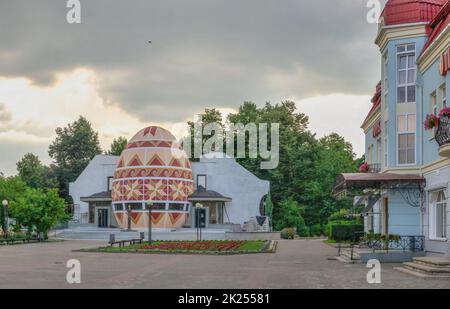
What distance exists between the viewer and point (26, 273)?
68.9 feet

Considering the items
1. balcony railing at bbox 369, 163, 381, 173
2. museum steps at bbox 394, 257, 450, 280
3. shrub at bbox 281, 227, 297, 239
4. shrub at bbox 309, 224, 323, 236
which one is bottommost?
shrub at bbox 309, 224, 323, 236

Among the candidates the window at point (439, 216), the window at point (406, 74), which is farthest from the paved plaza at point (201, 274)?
the window at point (406, 74)

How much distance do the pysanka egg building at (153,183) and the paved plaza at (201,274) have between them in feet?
113

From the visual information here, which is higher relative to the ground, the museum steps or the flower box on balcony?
the flower box on balcony

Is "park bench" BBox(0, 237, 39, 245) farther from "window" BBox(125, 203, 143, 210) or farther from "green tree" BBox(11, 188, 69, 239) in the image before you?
"window" BBox(125, 203, 143, 210)

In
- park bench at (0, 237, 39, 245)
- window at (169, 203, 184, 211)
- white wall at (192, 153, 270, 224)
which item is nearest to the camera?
park bench at (0, 237, 39, 245)

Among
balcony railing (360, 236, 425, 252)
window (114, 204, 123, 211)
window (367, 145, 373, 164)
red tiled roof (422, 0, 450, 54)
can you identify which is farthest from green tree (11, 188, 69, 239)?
red tiled roof (422, 0, 450, 54)

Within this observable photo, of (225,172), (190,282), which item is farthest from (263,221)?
(190,282)

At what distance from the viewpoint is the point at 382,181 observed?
27.7 metres

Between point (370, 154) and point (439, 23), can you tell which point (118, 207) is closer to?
point (370, 154)

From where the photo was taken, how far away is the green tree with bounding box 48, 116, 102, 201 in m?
90.1

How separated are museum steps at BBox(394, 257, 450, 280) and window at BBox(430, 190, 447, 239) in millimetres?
3206

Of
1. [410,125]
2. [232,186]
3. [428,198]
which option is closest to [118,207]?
[232,186]

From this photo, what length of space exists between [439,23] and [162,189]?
131ft
